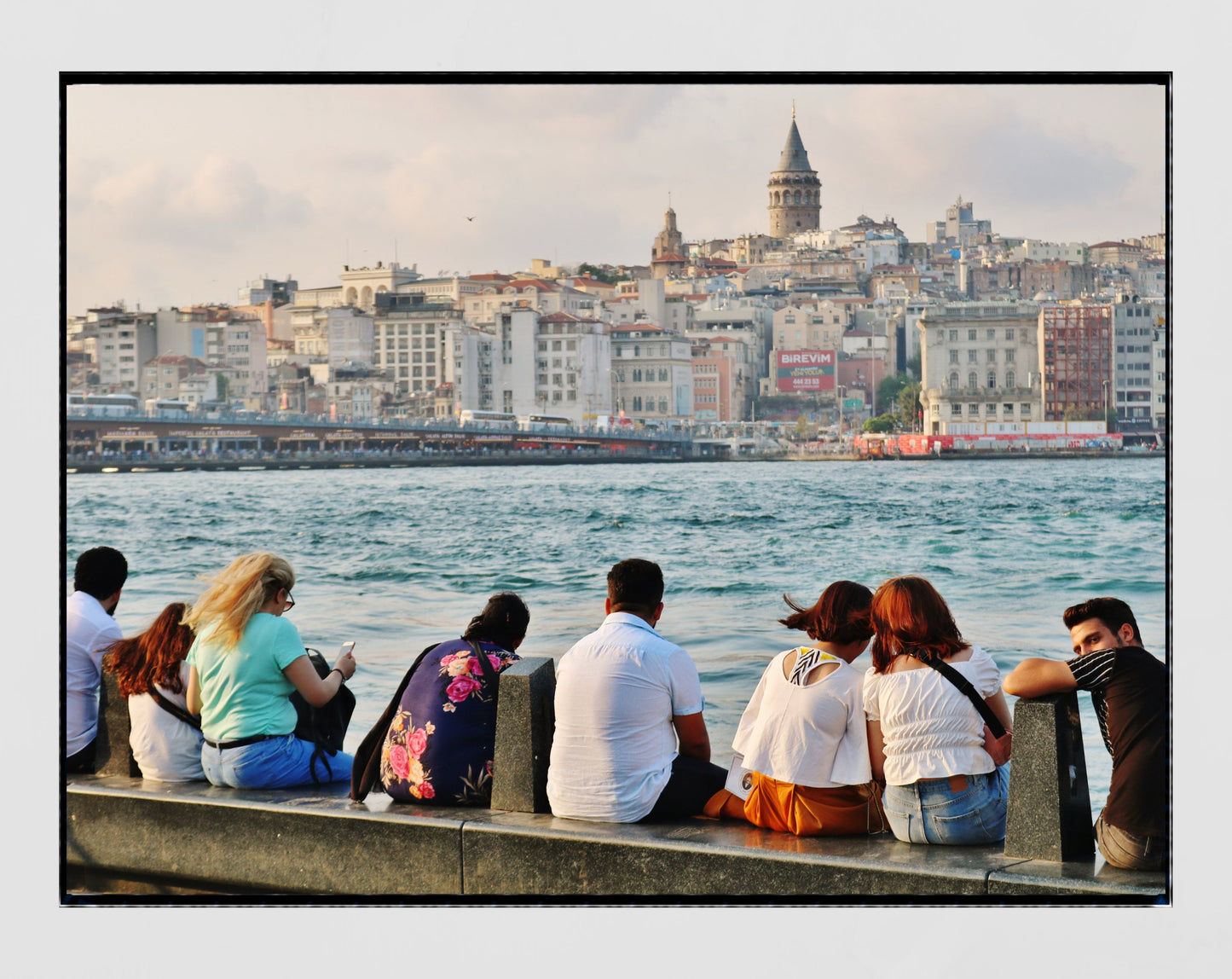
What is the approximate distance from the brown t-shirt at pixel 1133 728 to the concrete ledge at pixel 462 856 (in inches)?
3.3

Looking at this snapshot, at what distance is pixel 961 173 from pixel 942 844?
269cm

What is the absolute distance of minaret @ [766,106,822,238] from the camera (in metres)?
11.8

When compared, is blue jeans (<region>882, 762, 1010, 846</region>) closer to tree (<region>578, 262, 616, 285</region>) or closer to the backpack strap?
the backpack strap

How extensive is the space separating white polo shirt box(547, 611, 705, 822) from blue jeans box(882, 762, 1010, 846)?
334mm

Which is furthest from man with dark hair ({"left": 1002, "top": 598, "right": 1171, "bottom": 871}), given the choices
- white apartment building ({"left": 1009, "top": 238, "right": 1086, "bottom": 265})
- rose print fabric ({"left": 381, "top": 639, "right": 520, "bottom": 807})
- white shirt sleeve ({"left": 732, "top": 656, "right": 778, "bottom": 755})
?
white apartment building ({"left": 1009, "top": 238, "right": 1086, "bottom": 265})

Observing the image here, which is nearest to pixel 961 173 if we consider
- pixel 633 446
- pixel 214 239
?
pixel 214 239

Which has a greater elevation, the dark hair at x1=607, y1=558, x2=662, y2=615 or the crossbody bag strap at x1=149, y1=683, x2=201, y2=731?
the dark hair at x1=607, y1=558, x2=662, y2=615

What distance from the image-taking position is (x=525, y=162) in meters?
3.63

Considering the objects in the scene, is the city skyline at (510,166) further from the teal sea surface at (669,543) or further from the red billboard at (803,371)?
the red billboard at (803,371)

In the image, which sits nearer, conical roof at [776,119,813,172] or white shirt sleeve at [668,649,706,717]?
white shirt sleeve at [668,649,706,717]

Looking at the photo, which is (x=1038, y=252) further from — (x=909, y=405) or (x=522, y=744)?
(x=522, y=744)

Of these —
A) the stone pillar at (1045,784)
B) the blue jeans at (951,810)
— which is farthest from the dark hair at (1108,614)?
the blue jeans at (951,810)

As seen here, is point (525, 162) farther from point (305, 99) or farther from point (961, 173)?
point (961, 173)

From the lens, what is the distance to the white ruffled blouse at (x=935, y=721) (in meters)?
1.81
